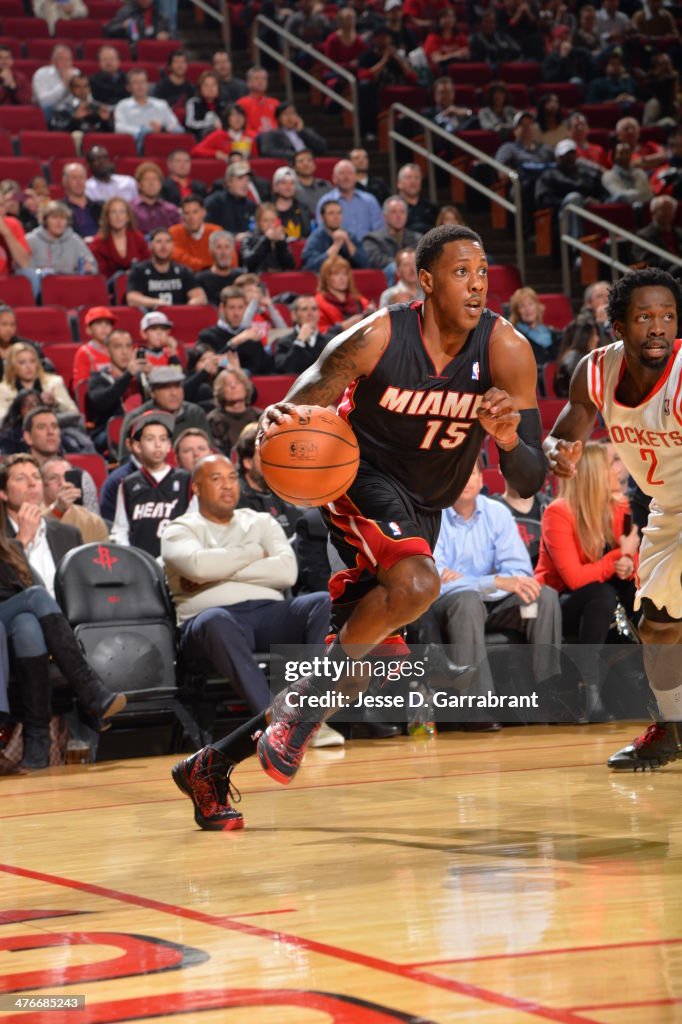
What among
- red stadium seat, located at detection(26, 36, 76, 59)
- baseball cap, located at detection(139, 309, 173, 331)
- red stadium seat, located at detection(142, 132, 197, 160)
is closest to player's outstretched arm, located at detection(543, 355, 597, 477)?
baseball cap, located at detection(139, 309, 173, 331)

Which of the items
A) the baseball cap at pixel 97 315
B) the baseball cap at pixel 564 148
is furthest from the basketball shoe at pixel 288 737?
the baseball cap at pixel 564 148

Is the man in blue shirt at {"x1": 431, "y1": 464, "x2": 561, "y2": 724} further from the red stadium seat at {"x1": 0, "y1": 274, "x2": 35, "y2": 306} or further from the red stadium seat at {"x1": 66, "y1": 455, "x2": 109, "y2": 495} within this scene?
the red stadium seat at {"x1": 0, "y1": 274, "x2": 35, "y2": 306}

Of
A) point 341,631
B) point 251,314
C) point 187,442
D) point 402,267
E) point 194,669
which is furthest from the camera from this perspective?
point 402,267

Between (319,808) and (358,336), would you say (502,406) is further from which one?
(319,808)

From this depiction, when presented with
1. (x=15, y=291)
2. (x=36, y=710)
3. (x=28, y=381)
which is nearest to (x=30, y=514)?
(x=36, y=710)

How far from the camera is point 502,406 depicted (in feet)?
13.0

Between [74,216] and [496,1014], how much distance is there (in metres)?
9.92

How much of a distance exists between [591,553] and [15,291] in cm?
496

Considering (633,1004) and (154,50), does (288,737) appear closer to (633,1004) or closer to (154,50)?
(633,1004)

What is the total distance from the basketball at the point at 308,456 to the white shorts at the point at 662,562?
1.62m

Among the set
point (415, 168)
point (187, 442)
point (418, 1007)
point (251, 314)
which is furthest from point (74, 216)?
point (418, 1007)

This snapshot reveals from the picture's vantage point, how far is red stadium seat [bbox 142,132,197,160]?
12961mm

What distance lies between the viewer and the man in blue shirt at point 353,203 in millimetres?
12031

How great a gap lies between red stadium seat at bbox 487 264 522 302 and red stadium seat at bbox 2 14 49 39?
531cm
